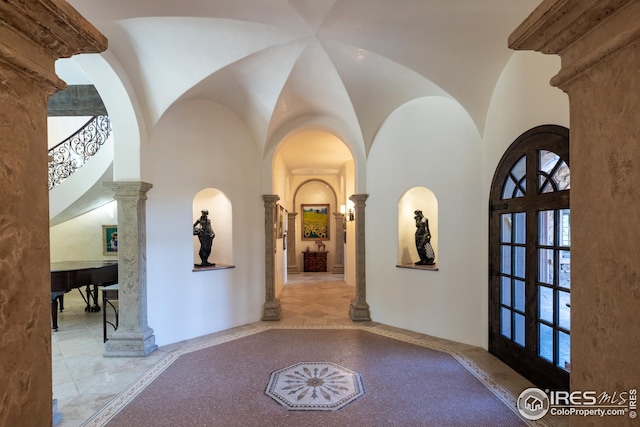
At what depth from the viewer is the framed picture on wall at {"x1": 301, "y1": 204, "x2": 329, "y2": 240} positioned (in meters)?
12.8

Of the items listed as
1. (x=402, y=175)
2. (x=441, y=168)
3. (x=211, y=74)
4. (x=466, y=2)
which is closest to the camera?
(x=466, y=2)

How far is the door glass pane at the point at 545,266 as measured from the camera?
11.1 feet

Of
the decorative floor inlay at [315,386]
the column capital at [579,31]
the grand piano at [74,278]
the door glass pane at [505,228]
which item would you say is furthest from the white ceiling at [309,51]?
the decorative floor inlay at [315,386]

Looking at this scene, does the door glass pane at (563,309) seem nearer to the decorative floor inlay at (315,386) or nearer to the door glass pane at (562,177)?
the door glass pane at (562,177)

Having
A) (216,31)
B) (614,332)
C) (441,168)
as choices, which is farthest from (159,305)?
(614,332)

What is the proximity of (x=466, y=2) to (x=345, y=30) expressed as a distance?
1308 mm

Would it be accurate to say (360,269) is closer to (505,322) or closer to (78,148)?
(505,322)

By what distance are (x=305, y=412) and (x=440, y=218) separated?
3311mm

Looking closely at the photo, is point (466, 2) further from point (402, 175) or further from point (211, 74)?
point (211, 74)

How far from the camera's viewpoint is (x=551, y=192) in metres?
3.34

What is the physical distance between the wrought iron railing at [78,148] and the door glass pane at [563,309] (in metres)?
8.13

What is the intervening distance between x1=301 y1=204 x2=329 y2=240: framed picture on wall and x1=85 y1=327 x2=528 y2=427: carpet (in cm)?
804

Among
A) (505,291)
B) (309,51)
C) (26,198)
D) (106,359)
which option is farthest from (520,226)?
(106,359)

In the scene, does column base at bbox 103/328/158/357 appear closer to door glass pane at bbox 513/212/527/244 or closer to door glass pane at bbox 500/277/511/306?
door glass pane at bbox 500/277/511/306
